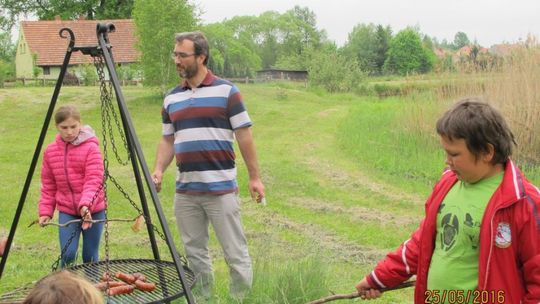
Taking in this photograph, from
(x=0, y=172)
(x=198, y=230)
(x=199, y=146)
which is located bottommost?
(x=0, y=172)

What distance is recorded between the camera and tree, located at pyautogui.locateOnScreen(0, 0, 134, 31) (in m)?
38.1

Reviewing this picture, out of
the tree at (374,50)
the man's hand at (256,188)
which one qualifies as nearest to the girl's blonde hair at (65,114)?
the man's hand at (256,188)

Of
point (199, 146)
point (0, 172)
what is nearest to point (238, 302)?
point (199, 146)

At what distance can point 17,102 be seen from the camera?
20.0 m

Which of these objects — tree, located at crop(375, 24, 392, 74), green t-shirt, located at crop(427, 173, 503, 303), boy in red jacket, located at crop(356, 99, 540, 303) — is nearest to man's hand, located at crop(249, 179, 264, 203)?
boy in red jacket, located at crop(356, 99, 540, 303)

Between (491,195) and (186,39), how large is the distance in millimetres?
2243

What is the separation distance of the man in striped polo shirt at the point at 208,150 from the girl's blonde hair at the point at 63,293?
209 cm

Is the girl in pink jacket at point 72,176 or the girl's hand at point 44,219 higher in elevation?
the girl in pink jacket at point 72,176

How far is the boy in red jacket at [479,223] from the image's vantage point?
2.11m

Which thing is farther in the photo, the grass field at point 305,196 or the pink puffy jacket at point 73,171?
the grass field at point 305,196

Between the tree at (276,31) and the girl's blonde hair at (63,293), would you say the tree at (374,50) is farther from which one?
the girl's blonde hair at (63,293)

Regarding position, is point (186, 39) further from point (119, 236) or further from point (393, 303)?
point (119, 236)

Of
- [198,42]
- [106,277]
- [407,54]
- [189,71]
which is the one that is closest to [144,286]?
[106,277]

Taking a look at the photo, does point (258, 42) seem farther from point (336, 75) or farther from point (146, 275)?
point (146, 275)
